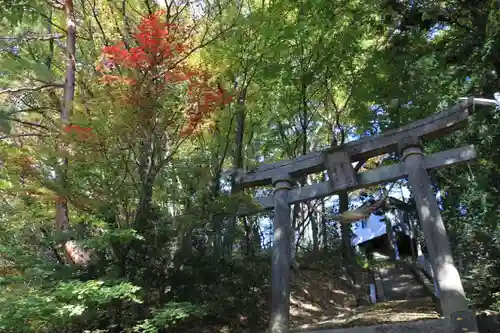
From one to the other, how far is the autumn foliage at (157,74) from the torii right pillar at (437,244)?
3.28 meters

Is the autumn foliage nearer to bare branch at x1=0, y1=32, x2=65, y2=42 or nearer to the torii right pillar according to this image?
bare branch at x1=0, y1=32, x2=65, y2=42

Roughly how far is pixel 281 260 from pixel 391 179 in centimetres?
227

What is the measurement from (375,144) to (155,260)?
4109 mm

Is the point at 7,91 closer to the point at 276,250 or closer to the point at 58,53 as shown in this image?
the point at 58,53

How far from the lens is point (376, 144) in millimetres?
6430

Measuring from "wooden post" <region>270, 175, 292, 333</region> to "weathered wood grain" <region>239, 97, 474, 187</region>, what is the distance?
245mm

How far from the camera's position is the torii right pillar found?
185 inches

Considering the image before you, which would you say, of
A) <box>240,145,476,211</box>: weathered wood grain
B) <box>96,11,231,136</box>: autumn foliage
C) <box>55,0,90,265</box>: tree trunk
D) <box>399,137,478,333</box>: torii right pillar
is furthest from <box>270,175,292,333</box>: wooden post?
<box>55,0,90,265</box>: tree trunk

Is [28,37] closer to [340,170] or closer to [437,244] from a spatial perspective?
[340,170]

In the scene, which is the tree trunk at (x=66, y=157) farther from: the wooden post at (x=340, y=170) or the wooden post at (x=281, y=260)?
the wooden post at (x=340, y=170)

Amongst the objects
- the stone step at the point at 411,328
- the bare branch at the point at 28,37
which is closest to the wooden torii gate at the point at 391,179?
the stone step at the point at 411,328

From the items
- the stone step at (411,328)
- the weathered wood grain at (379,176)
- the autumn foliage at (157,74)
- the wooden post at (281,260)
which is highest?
the autumn foliage at (157,74)

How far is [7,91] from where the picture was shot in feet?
23.3

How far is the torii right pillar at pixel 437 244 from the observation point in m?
4.71
